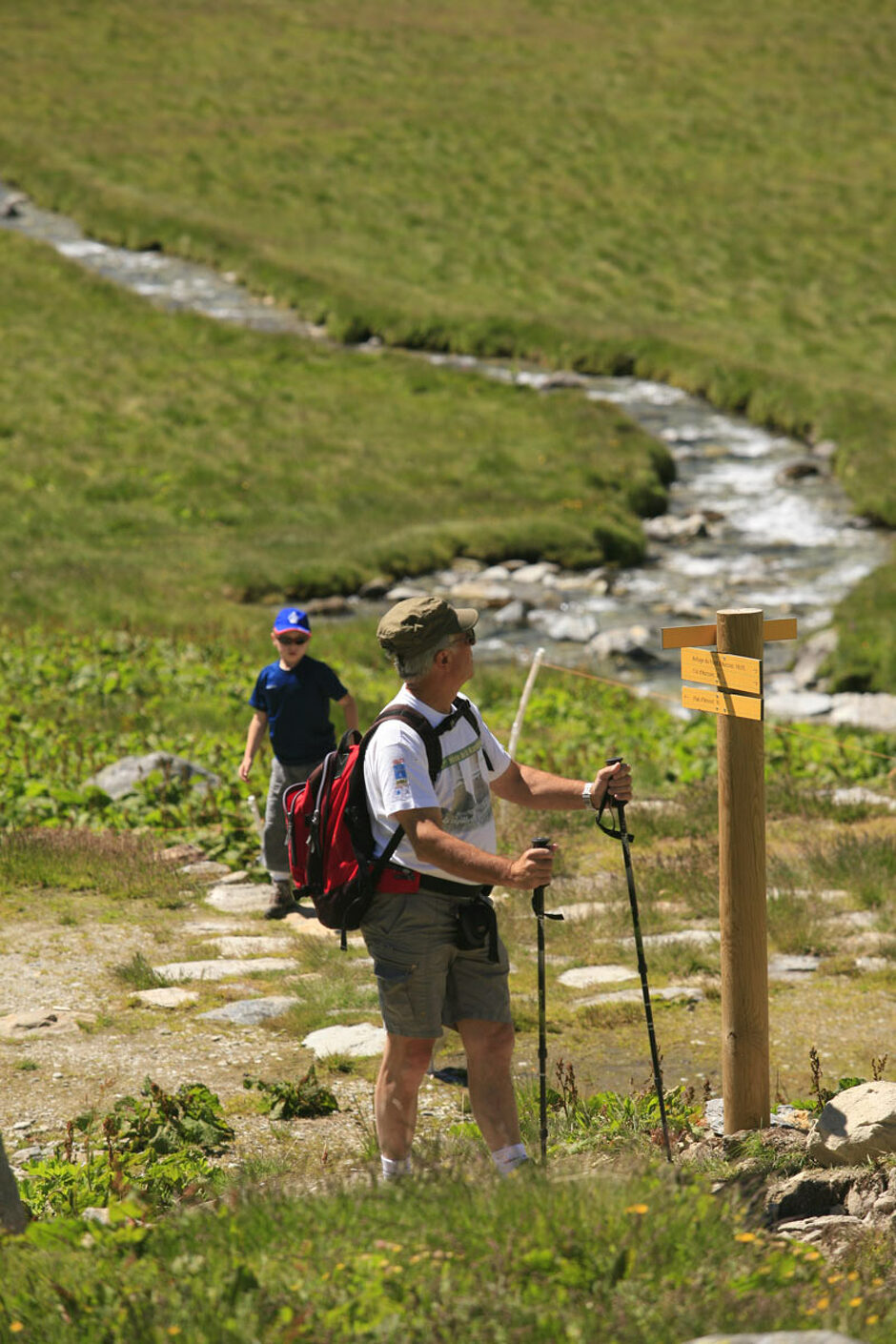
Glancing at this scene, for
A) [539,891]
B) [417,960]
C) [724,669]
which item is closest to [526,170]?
[724,669]

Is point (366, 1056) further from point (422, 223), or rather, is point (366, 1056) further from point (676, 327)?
point (422, 223)

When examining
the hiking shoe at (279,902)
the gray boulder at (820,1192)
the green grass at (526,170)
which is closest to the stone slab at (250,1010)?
the hiking shoe at (279,902)

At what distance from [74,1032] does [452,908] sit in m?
3.48

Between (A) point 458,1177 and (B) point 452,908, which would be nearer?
(A) point 458,1177

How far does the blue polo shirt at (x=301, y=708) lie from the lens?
9.84 metres

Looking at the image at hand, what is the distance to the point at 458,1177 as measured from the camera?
14.8 feet

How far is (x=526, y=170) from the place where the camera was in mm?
50062

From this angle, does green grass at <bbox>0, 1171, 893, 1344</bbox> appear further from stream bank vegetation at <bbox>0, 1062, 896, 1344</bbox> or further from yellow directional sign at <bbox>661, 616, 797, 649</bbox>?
yellow directional sign at <bbox>661, 616, 797, 649</bbox>

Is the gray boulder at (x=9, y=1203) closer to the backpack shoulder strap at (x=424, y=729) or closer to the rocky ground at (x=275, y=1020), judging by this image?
the rocky ground at (x=275, y=1020)

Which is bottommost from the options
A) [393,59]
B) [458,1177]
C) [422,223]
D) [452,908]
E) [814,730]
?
[814,730]

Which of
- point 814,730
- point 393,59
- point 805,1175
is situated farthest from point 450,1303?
point 393,59

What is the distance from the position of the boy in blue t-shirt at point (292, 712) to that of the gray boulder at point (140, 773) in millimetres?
2526

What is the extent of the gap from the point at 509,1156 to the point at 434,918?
94cm

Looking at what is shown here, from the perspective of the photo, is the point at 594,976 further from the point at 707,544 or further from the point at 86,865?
the point at 707,544
